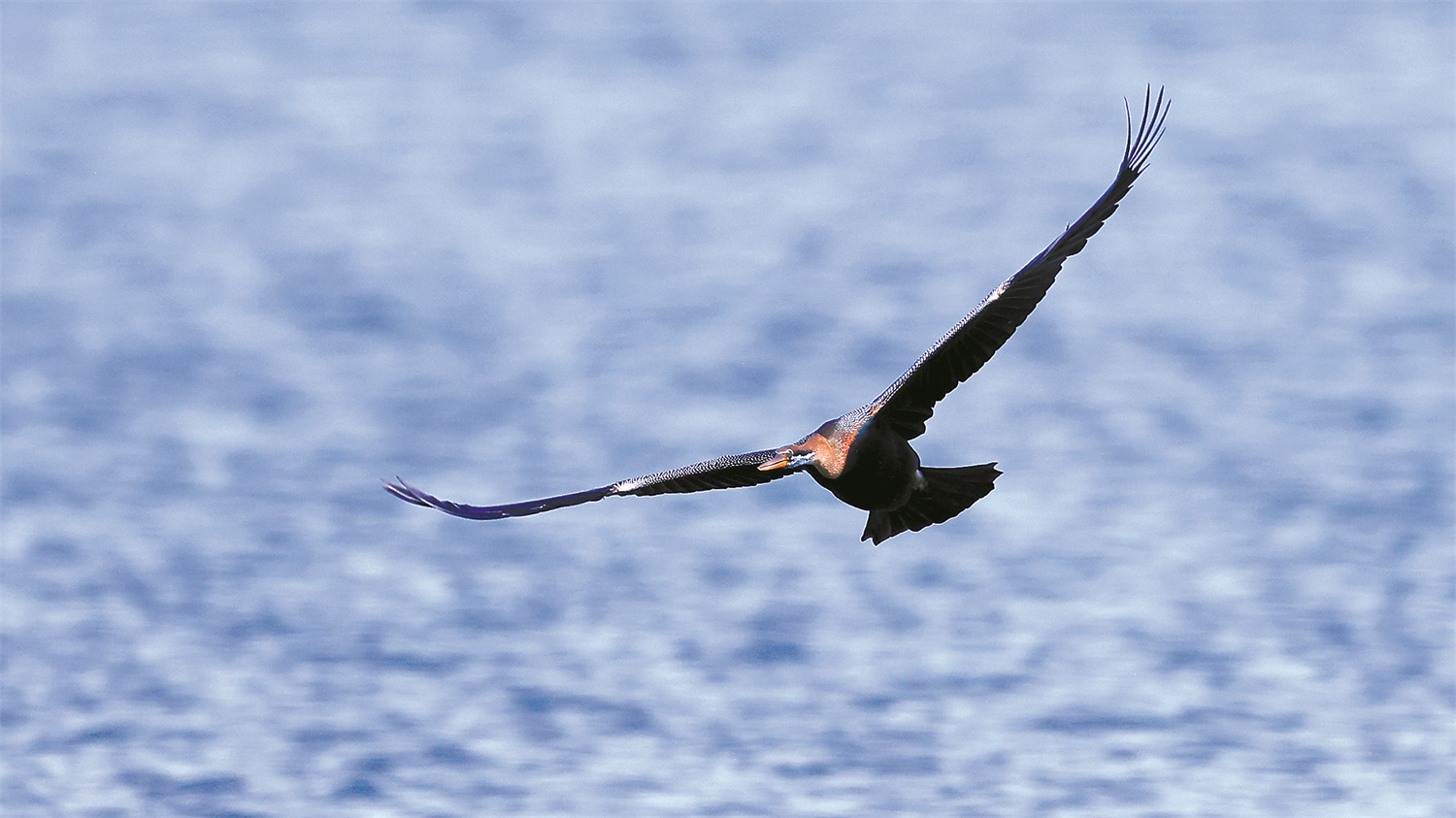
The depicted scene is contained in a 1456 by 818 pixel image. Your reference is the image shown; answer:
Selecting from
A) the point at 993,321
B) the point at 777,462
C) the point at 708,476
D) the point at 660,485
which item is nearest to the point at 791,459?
the point at 777,462

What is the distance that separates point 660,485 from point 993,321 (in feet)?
6.02

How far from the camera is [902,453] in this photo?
11.5 metres

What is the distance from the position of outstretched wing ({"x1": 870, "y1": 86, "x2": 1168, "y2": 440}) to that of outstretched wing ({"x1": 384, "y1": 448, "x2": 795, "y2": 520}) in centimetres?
66

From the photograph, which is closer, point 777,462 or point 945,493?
point 777,462

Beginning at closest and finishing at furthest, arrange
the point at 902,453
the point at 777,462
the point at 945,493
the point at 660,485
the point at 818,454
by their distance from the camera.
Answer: the point at 777,462
the point at 818,454
the point at 660,485
the point at 902,453
the point at 945,493

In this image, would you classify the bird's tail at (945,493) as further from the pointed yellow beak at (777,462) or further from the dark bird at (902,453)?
the pointed yellow beak at (777,462)

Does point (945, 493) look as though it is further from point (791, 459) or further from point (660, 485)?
point (660, 485)

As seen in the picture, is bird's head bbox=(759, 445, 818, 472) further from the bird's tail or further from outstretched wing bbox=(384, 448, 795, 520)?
the bird's tail

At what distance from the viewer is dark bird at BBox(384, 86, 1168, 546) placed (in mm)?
11156

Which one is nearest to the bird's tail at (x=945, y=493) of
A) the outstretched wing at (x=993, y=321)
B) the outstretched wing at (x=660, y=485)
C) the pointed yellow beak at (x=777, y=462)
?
the outstretched wing at (x=993, y=321)

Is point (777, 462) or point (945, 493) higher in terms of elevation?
point (945, 493)

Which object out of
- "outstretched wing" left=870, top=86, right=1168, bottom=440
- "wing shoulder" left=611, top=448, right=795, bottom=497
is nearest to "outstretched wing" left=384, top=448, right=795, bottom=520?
"wing shoulder" left=611, top=448, right=795, bottom=497

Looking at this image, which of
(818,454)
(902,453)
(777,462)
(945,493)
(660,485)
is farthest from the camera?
(945,493)

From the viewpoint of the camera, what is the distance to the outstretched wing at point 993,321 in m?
11.5
